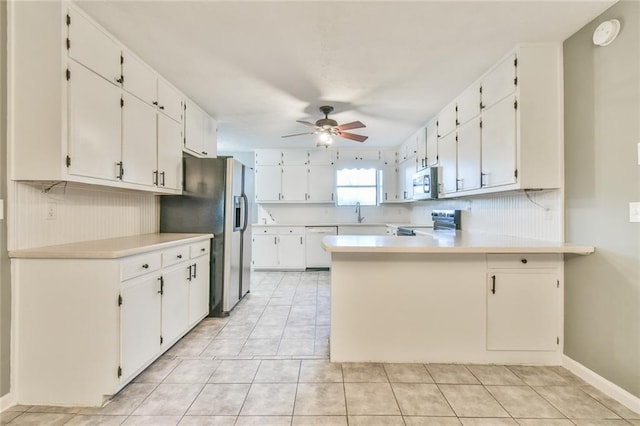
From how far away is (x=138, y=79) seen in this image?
2414 millimetres

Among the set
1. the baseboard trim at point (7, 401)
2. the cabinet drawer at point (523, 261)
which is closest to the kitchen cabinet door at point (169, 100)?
the baseboard trim at point (7, 401)

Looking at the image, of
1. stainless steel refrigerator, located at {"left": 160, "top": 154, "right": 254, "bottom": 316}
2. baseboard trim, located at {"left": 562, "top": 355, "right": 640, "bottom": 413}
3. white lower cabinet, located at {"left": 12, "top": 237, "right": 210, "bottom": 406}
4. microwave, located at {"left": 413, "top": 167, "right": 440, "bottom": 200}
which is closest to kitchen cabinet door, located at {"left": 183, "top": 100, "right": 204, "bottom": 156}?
stainless steel refrigerator, located at {"left": 160, "top": 154, "right": 254, "bottom": 316}

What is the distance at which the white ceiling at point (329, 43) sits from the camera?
1.84 metres

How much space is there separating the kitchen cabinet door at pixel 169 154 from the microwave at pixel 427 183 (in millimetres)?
2950

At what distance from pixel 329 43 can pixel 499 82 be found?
1.45 meters

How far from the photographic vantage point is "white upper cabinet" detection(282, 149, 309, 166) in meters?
5.83

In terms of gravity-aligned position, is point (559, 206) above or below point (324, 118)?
below

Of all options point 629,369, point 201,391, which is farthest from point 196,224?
point 629,369

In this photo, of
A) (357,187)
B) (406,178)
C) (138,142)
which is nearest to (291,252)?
(357,187)

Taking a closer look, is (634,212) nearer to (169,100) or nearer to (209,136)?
(169,100)

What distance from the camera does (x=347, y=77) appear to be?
8.93ft

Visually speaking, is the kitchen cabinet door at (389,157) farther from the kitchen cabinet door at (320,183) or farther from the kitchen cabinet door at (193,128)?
the kitchen cabinet door at (193,128)

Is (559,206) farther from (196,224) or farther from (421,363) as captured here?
(196,224)

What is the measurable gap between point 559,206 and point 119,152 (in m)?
3.35
